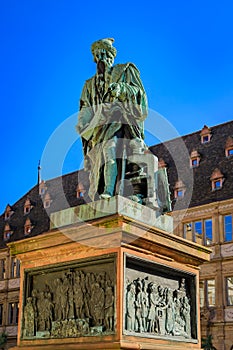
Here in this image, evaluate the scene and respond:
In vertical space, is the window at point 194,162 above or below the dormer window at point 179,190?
above

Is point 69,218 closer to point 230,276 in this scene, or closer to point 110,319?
point 110,319

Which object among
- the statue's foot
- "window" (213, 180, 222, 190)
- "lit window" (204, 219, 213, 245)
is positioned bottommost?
the statue's foot

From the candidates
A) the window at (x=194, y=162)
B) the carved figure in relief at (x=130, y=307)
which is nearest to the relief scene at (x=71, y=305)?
the carved figure in relief at (x=130, y=307)

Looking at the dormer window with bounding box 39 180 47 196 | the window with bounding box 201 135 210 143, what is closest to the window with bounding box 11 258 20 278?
the dormer window with bounding box 39 180 47 196

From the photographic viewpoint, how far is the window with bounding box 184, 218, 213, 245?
3180 centimetres

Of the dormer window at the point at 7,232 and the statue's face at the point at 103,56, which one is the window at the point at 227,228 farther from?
the statue's face at the point at 103,56

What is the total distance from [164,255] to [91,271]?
0.89 metres

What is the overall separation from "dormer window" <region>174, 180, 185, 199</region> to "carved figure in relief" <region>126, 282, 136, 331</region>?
26456 mm

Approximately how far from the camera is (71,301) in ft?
21.3

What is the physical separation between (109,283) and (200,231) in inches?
1034

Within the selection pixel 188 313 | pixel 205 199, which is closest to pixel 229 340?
pixel 205 199

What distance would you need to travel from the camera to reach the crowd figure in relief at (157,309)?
245 inches

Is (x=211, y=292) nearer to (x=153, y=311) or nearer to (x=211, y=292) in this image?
(x=211, y=292)

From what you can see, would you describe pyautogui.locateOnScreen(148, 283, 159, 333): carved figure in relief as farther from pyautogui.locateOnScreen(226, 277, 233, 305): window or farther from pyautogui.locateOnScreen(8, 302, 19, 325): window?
pyautogui.locateOnScreen(8, 302, 19, 325): window
